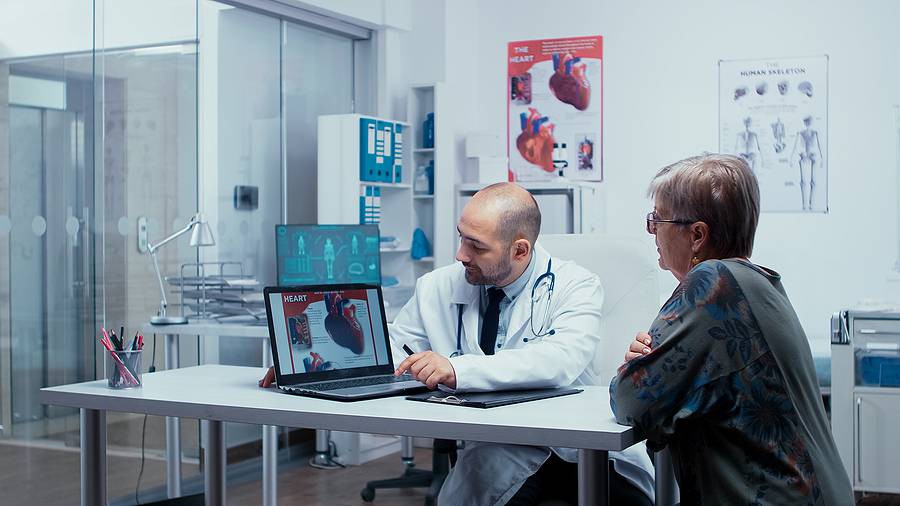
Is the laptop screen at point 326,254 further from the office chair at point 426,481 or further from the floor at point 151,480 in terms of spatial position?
the floor at point 151,480

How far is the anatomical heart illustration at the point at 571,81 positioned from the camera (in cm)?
566

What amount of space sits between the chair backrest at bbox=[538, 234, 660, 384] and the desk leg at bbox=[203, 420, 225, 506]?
93 centimetres

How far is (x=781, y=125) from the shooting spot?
524cm

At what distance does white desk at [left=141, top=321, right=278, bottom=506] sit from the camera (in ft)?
11.0

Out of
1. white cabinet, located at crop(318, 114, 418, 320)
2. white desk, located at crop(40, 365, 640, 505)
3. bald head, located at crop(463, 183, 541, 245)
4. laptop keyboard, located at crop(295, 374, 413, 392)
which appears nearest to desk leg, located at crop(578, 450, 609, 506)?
white desk, located at crop(40, 365, 640, 505)

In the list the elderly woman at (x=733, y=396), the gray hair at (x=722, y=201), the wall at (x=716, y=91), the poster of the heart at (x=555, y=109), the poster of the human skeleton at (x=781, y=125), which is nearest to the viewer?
the elderly woman at (x=733, y=396)

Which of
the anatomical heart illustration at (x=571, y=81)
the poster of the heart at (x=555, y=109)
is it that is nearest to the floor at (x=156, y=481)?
the poster of the heart at (x=555, y=109)

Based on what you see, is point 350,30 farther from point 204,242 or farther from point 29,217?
point 29,217

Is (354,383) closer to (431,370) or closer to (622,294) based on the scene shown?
(431,370)

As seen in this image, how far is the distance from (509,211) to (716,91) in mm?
3181

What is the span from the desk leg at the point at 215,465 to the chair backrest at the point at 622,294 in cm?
93

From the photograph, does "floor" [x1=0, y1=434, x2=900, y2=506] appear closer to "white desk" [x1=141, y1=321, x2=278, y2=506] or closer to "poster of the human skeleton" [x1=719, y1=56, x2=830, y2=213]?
"white desk" [x1=141, y1=321, x2=278, y2=506]

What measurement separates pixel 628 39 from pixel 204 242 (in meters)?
2.61

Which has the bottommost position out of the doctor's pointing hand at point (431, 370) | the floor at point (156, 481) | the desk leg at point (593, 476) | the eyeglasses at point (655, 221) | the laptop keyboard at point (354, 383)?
the floor at point (156, 481)
